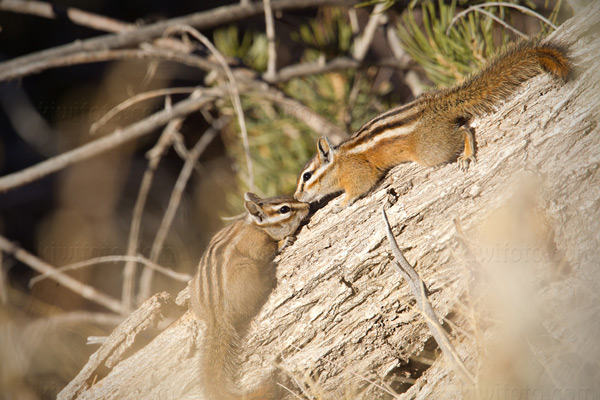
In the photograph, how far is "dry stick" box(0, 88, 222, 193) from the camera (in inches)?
138

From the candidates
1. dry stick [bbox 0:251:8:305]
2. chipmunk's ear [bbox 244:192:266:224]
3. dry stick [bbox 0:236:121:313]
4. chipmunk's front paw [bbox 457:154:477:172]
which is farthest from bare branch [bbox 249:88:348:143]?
dry stick [bbox 0:251:8:305]

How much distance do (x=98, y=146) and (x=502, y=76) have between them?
2.98 meters

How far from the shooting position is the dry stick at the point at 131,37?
133 inches

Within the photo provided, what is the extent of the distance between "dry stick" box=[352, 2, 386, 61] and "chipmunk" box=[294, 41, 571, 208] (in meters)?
1.43

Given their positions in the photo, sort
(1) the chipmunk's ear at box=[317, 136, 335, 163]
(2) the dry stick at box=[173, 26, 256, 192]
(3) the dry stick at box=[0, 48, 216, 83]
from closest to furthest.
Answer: (1) the chipmunk's ear at box=[317, 136, 335, 163]
(2) the dry stick at box=[173, 26, 256, 192]
(3) the dry stick at box=[0, 48, 216, 83]

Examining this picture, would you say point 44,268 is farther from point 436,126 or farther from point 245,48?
point 436,126

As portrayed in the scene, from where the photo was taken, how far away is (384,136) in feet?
7.54

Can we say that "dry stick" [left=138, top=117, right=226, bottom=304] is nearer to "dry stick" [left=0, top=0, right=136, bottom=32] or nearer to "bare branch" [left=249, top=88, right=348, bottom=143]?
"bare branch" [left=249, top=88, right=348, bottom=143]

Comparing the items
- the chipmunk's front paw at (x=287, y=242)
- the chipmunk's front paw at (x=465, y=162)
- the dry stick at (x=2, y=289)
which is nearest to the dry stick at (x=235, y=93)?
Result: the chipmunk's front paw at (x=287, y=242)

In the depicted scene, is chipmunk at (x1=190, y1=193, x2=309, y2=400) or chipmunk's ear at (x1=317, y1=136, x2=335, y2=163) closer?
chipmunk at (x1=190, y1=193, x2=309, y2=400)

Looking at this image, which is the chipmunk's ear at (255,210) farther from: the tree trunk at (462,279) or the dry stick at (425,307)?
the dry stick at (425,307)

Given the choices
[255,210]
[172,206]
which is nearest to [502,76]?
[255,210]

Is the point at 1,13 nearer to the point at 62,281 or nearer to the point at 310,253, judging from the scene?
the point at 62,281

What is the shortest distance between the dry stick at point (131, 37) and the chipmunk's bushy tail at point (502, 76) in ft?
6.22
